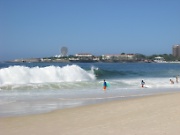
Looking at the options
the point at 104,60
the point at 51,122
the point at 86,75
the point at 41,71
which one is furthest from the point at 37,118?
the point at 104,60

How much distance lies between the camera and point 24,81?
37219mm

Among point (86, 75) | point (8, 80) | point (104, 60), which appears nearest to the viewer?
point (8, 80)

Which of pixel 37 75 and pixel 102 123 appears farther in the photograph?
pixel 37 75

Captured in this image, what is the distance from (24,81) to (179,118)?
2914 cm

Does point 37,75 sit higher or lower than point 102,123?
lower

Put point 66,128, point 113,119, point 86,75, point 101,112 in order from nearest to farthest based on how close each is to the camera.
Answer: point 66,128 < point 113,119 < point 101,112 < point 86,75

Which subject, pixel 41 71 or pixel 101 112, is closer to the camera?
pixel 101 112

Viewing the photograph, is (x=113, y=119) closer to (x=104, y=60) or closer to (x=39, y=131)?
(x=39, y=131)

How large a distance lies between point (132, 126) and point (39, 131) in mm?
2458

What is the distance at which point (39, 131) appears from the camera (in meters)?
8.98

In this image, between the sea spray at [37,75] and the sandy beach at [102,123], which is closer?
the sandy beach at [102,123]

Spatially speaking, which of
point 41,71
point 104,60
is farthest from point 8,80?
point 104,60

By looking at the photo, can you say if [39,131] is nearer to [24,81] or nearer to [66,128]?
[66,128]

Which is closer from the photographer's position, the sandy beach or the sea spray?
the sandy beach
